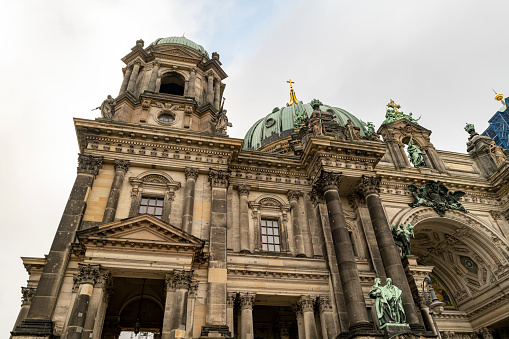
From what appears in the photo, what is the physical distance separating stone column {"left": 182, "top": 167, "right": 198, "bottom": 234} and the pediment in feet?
3.65

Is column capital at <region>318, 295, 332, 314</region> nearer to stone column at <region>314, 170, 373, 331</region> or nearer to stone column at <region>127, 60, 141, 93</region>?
stone column at <region>314, 170, 373, 331</region>

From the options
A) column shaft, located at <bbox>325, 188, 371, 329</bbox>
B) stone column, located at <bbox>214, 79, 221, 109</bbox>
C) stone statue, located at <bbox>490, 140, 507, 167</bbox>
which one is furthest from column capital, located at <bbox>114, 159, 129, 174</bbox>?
stone statue, located at <bbox>490, 140, 507, 167</bbox>

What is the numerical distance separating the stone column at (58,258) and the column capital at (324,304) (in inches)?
453

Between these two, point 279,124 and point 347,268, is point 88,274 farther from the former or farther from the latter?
point 279,124

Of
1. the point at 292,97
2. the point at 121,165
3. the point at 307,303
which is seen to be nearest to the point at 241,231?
the point at 307,303

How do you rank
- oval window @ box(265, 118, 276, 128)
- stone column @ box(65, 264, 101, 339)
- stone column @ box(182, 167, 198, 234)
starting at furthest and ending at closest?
oval window @ box(265, 118, 276, 128) → stone column @ box(182, 167, 198, 234) → stone column @ box(65, 264, 101, 339)

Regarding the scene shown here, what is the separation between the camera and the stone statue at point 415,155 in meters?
28.2

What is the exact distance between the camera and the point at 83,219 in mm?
17781

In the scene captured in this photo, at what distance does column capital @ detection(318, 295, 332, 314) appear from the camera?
18.1m

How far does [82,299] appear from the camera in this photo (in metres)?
14.9

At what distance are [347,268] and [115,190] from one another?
11974 mm

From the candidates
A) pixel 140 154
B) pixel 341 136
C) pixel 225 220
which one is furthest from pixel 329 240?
pixel 140 154

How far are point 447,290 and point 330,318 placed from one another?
1546 centimetres

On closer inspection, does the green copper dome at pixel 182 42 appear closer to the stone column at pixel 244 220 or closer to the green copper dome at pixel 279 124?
the green copper dome at pixel 279 124
